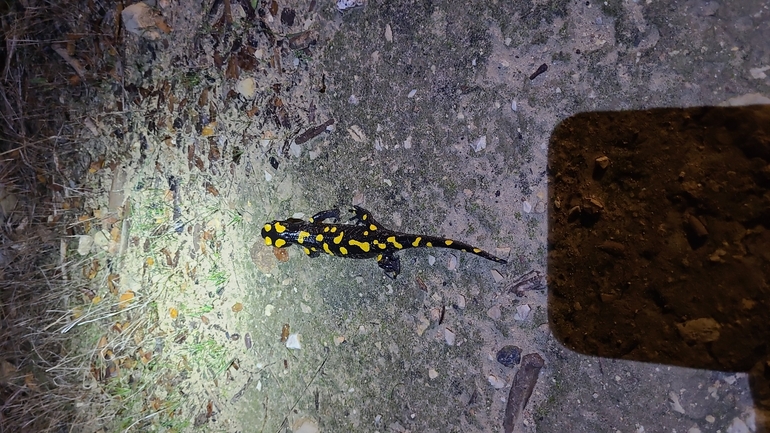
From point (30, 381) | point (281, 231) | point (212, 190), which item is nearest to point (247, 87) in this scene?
point (212, 190)

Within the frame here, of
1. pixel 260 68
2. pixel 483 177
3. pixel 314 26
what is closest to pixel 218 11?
pixel 260 68

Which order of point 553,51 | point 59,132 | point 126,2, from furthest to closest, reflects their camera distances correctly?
point 59,132, point 126,2, point 553,51

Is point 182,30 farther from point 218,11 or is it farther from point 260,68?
point 260,68

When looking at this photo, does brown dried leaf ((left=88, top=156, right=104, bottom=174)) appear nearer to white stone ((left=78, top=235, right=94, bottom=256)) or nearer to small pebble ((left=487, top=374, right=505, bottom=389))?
white stone ((left=78, top=235, right=94, bottom=256))

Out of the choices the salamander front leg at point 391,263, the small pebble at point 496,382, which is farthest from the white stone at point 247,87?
the small pebble at point 496,382

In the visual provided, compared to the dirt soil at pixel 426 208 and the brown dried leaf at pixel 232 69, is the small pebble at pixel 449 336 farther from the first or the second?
the brown dried leaf at pixel 232 69

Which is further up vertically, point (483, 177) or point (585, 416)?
point (483, 177)
